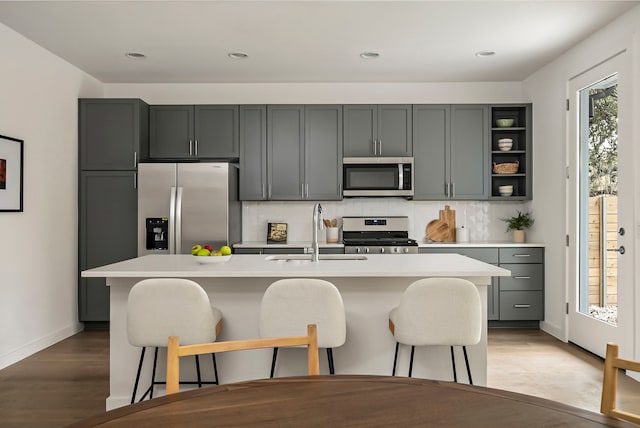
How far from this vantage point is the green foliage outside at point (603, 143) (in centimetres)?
401

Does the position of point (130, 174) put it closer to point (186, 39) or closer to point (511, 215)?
point (186, 39)

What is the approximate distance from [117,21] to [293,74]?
1.98 m

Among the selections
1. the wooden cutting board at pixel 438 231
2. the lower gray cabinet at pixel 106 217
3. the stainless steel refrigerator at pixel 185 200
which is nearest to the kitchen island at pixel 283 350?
the stainless steel refrigerator at pixel 185 200

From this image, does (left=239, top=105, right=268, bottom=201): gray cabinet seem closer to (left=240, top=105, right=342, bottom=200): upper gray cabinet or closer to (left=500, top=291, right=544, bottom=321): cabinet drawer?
(left=240, top=105, right=342, bottom=200): upper gray cabinet

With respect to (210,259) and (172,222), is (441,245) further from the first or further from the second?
(210,259)

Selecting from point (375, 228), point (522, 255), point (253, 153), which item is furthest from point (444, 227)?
point (253, 153)

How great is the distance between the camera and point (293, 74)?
5.50 meters

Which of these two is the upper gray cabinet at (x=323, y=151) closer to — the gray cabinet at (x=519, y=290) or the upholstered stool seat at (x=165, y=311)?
the gray cabinet at (x=519, y=290)

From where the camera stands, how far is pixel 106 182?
5289mm

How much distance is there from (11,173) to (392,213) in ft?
12.1

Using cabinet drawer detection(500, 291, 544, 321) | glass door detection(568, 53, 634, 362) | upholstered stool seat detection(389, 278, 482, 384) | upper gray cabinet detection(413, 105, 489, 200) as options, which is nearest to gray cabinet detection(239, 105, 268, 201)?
upper gray cabinet detection(413, 105, 489, 200)

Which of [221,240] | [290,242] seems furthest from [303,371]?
[290,242]

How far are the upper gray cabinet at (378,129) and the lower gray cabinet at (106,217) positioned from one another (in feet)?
7.44

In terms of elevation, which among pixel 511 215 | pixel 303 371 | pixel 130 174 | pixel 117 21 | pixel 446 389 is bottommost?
pixel 303 371
